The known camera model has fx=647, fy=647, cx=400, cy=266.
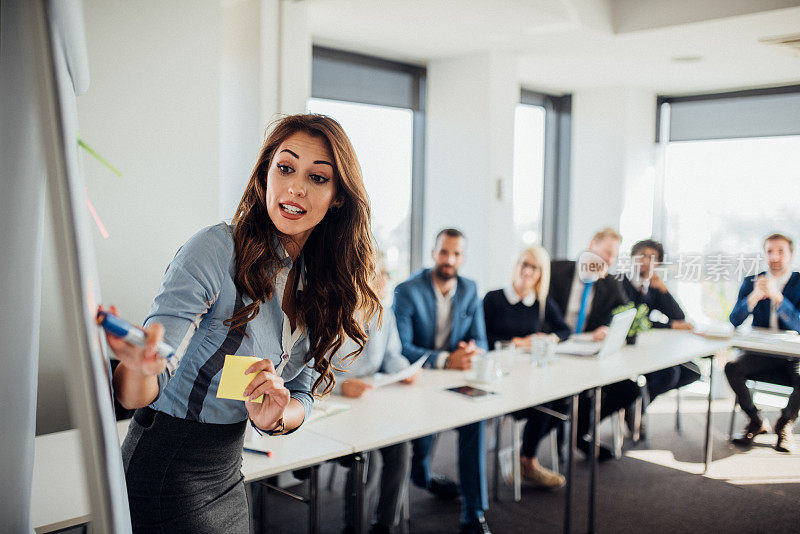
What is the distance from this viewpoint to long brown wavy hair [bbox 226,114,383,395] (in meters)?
1.32

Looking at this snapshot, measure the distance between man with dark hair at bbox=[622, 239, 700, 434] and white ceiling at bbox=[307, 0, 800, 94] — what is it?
3.82 ft

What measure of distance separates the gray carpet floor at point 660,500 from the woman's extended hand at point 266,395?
210cm

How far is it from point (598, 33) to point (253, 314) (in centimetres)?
392

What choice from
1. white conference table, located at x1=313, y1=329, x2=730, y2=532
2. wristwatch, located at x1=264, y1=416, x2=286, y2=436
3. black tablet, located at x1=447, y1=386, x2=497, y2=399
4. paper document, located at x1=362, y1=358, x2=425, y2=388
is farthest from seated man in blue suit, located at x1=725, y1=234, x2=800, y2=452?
wristwatch, located at x1=264, y1=416, x2=286, y2=436

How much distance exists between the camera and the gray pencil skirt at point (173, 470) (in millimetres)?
1267

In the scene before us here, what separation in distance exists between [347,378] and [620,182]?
4.11 m

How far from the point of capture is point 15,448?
90cm

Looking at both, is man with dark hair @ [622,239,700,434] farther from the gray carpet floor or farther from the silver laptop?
the silver laptop

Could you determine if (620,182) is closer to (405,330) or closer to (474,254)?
(474,254)

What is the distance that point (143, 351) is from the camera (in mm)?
815

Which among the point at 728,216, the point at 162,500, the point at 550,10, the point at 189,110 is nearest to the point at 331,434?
the point at 162,500

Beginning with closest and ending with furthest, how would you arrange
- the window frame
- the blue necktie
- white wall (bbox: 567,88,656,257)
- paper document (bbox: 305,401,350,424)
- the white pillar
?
paper document (bbox: 305,401,350,424)
the white pillar
the blue necktie
white wall (bbox: 567,88,656,257)
the window frame

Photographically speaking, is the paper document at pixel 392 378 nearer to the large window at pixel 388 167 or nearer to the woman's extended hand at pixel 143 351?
the woman's extended hand at pixel 143 351

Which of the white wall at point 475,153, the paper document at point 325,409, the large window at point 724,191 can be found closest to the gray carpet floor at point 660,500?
the large window at point 724,191
